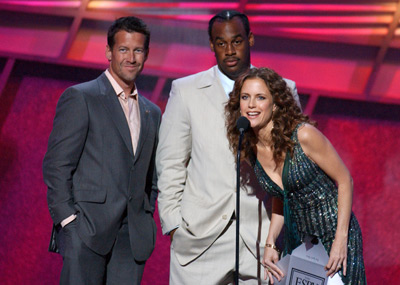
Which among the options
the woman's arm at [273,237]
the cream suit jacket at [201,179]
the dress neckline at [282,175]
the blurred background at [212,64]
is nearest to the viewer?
the dress neckline at [282,175]

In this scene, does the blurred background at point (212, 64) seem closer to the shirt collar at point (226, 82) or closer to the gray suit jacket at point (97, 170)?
the shirt collar at point (226, 82)

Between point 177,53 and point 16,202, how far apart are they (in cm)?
→ 140

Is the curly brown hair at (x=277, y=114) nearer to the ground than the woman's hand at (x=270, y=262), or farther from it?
farther from it

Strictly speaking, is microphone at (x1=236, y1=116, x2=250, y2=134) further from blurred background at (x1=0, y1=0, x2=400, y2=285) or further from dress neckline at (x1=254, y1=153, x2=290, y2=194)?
blurred background at (x1=0, y1=0, x2=400, y2=285)

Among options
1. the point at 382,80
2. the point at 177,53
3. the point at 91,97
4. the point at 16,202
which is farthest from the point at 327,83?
the point at 16,202

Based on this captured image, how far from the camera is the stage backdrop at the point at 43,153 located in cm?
368

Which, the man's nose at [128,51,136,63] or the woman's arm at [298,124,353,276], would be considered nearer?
the woman's arm at [298,124,353,276]

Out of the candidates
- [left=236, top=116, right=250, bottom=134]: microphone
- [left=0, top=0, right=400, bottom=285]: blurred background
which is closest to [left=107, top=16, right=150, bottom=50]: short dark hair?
[left=236, top=116, right=250, bottom=134]: microphone

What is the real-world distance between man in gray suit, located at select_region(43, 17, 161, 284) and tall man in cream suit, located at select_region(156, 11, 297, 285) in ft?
0.40

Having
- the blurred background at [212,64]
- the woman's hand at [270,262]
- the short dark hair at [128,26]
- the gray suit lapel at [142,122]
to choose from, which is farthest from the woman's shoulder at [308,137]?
the blurred background at [212,64]

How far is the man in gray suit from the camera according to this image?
237 centimetres

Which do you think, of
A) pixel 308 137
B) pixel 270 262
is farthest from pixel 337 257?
pixel 308 137

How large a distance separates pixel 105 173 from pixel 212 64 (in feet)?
4.86

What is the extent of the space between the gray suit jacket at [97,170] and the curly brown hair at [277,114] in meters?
0.46
